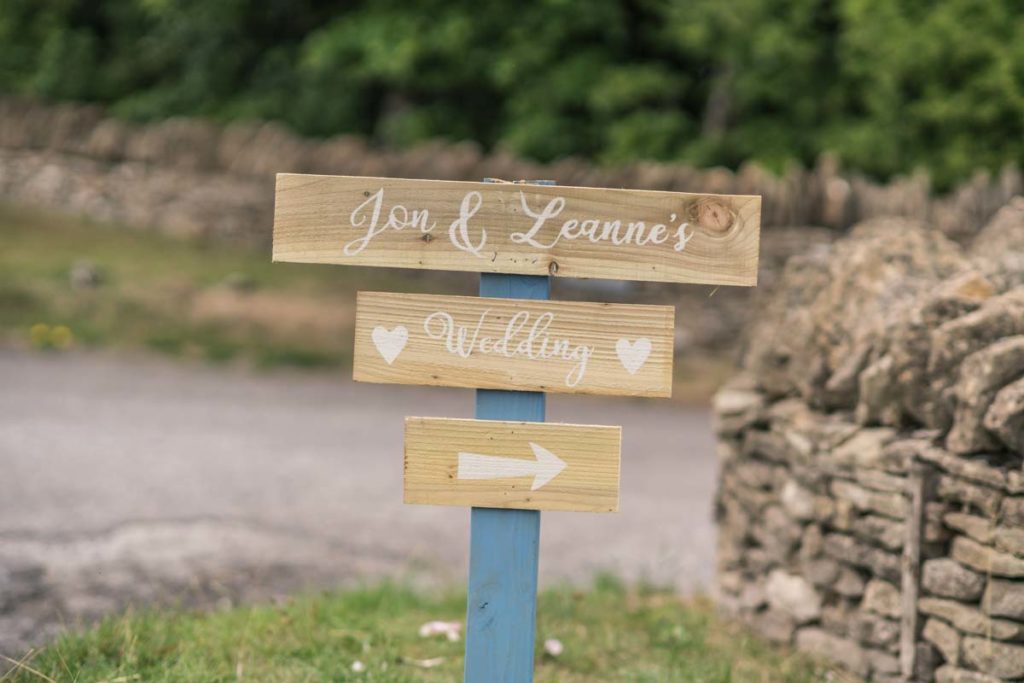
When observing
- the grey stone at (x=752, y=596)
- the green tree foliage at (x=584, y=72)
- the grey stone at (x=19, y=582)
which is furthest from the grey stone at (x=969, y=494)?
the green tree foliage at (x=584, y=72)

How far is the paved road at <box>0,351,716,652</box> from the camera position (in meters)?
5.01

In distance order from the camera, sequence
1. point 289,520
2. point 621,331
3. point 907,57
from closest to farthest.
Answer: point 621,331 → point 289,520 → point 907,57

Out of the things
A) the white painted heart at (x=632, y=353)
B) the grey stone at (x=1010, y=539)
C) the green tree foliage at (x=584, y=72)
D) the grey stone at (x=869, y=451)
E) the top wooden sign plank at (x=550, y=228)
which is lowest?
the grey stone at (x=1010, y=539)

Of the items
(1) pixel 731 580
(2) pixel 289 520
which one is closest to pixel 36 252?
(2) pixel 289 520

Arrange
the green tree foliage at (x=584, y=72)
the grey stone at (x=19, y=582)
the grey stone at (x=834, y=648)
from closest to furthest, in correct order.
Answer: the grey stone at (x=834, y=648) → the grey stone at (x=19, y=582) → the green tree foliage at (x=584, y=72)

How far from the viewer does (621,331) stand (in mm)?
3055

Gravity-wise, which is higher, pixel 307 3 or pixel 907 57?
pixel 307 3

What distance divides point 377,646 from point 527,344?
154cm

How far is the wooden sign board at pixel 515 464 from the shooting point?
3.06m

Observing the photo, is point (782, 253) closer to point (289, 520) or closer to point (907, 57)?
point (907, 57)

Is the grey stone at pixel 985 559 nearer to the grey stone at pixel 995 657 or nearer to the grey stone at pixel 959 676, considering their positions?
the grey stone at pixel 995 657

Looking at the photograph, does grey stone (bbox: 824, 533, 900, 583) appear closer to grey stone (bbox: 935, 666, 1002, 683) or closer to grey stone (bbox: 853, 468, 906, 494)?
grey stone (bbox: 853, 468, 906, 494)

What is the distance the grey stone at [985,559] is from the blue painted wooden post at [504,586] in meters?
1.52

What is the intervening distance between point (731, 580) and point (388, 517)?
2100mm
